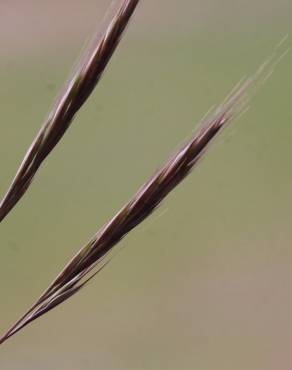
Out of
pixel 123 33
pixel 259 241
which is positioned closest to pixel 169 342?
pixel 259 241

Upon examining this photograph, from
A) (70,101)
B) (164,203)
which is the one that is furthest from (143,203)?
(70,101)

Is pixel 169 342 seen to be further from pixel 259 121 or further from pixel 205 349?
pixel 259 121

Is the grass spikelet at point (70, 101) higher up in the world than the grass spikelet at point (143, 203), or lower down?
higher up

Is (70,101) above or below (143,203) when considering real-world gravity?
above

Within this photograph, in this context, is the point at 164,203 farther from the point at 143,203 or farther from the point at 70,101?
the point at 70,101

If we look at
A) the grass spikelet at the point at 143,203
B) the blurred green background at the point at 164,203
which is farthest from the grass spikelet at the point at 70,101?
the grass spikelet at the point at 143,203

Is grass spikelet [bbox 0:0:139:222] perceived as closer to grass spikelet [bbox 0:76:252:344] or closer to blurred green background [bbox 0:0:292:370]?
blurred green background [bbox 0:0:292:370]

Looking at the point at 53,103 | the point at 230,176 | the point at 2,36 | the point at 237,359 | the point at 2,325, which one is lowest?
the point at 237,359

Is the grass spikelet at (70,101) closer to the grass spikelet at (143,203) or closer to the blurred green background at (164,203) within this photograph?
the blurred green background at (164,203)
